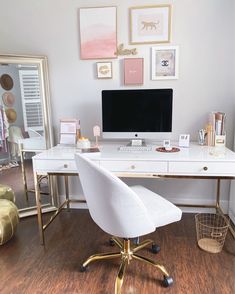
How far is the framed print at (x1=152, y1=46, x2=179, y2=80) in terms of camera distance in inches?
87.3

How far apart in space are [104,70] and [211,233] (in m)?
1.79

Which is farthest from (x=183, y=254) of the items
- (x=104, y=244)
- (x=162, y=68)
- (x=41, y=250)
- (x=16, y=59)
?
(x=16, y=59)

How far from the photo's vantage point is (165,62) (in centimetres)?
224

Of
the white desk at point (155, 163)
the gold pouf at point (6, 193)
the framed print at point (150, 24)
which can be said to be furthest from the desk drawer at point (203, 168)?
the gold pouf at point (6, 193)

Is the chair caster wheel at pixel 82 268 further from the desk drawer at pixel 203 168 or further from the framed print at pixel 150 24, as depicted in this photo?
the framed print at pixel 150 24

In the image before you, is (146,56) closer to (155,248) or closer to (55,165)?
(55,165)

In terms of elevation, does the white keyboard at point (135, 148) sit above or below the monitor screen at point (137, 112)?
below

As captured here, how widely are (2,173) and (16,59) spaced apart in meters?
1.12

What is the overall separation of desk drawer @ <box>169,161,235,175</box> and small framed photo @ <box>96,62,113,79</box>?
1119 millimetres

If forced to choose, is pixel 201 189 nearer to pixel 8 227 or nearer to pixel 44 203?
pixel 44 203

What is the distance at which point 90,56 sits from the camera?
232 cm

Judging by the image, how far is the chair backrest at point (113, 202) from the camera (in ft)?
4.10

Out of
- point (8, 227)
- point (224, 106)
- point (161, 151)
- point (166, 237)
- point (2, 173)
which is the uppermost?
point (224, 106)

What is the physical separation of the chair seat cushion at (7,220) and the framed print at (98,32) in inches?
60.9
